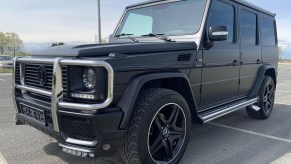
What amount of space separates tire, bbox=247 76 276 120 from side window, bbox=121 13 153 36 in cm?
278

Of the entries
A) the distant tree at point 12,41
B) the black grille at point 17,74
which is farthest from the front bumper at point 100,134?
the distant tree at point 12,41

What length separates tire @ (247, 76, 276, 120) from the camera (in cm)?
587

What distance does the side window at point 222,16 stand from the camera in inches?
165

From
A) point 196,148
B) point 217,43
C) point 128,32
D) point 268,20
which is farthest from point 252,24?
point 196,148

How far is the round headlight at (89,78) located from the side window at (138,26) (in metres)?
1.90

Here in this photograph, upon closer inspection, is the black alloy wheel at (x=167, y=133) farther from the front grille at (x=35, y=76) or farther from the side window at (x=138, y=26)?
the side window at (x=138, y=26)

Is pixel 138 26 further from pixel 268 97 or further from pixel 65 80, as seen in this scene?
pixel 268 97

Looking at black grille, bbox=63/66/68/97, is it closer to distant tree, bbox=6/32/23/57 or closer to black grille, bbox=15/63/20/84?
black grille, bbox=15/63/20/84


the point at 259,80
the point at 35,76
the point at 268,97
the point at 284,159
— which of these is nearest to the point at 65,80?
the point at 35,76

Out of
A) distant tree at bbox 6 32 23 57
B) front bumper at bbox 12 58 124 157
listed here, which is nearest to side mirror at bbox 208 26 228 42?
front bumper at bbox 12 58 124 157

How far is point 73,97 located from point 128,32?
7.57ft

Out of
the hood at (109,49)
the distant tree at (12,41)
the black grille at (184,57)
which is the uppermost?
the distant tree at (12,41)

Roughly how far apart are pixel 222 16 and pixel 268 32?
2.38 metres

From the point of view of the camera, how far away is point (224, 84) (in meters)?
4.55
